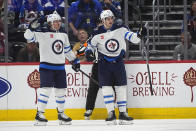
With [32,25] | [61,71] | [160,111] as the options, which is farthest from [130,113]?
[32,25]

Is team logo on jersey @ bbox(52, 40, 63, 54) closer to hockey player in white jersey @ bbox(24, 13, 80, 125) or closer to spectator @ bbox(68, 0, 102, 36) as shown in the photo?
hockey player in white jersey @ bbox(24, 13, 80, 125)

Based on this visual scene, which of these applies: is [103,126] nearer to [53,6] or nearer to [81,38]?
[81,38]

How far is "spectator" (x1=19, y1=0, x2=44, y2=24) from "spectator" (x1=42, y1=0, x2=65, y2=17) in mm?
78

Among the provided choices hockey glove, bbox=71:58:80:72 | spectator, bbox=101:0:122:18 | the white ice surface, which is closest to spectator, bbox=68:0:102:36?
spectator, bbox=101:0:122:18

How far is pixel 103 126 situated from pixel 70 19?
2050 millimetres

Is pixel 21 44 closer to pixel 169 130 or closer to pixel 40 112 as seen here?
pixel 40 112

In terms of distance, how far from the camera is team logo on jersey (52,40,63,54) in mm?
8152

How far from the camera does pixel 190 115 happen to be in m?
9.00

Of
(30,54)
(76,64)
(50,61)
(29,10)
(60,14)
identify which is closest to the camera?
(50,61)

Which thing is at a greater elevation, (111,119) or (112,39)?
(112,39)

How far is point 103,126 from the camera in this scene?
7.98m

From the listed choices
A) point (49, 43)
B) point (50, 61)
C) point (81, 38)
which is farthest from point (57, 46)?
point (81, 38)

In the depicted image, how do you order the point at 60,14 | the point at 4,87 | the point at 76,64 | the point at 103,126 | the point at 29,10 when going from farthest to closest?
the point at 29,10, the point at 60,14, the point at 4,87, the point at 76,64, the point at 103,126

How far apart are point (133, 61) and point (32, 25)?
5.75ft
